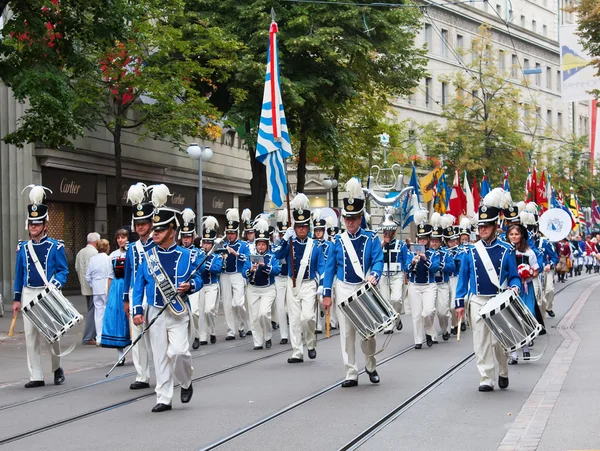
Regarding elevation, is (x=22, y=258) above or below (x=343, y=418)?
above

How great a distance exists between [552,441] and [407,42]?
94.9ft

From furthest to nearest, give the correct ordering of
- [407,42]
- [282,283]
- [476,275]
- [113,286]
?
[407,42] → [282,283] → [113,286] → [476,275]

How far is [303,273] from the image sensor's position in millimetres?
16422

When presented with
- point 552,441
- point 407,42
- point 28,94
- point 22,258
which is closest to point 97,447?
point 552,441

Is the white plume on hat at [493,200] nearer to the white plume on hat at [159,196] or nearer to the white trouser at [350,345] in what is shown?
the white trouser at [350,345]

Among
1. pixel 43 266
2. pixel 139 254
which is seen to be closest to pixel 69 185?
pixel 43 266

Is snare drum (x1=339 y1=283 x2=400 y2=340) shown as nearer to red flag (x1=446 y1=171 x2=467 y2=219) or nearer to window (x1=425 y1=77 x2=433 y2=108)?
red flag (x1=446 y1=171 x2=467 y2=219)

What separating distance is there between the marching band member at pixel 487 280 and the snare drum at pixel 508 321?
0.61 feet

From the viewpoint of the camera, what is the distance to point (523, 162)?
56.8 meters

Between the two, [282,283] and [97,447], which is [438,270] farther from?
[97,447]

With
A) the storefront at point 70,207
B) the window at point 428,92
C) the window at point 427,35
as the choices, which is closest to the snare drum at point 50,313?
the storefront at point 70,207

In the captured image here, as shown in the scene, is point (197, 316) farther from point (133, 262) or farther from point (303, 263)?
point (133, 262)

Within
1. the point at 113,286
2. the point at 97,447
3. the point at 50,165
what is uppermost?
the point at 50,165

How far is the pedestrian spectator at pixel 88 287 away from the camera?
19.6 m
